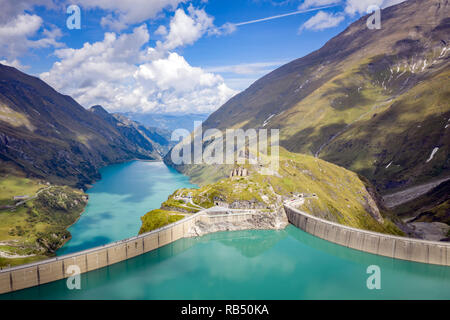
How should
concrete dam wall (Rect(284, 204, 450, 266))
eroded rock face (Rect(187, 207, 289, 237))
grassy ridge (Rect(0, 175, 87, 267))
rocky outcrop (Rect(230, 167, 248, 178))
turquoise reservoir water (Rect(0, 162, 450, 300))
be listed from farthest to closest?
rocky outcrop (Rect(230, 167, 248, 178)) → eroded rock face (Rect(187, 207, 289, 237)) → grassy ridge (Rect(0, 175, 87, 267)) → concrete dam wall (Rect(284, 204, 450, 266)) → turquoise reservoir water (Rect(0, 162, 450, 300))

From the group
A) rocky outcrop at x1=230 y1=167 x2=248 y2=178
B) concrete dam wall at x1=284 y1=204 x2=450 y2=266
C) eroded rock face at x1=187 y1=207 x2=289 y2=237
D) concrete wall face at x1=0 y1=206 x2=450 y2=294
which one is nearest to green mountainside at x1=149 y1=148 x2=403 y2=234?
rocky outcrop at x1=230 y1=167 x2=248 y2=178

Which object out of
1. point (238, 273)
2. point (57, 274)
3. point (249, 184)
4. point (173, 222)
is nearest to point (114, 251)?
point (57, 274)

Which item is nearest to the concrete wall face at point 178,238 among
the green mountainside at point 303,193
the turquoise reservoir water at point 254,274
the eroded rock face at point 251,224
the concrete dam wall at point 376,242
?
the concrete dam wall at point 376,242

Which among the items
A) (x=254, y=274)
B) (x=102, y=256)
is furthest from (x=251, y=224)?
(x=102, y=256)

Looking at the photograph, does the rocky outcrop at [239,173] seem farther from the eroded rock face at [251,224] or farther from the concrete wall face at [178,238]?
the concrete wall face at [178,238]

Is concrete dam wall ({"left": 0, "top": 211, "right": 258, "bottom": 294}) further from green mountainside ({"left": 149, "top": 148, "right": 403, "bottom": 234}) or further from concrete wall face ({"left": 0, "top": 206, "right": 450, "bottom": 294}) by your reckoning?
green mountainside ({"left": 149, "top": 148, "right": 403, "bottom": 234})

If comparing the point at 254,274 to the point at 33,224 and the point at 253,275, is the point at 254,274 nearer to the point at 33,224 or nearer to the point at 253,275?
the point at 253,275

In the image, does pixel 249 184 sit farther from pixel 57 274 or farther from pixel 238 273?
pixel 57 274
